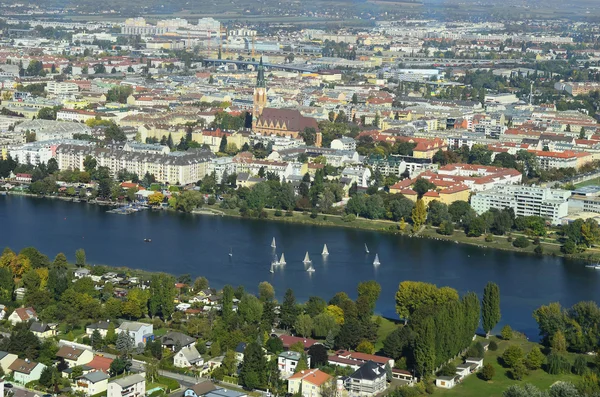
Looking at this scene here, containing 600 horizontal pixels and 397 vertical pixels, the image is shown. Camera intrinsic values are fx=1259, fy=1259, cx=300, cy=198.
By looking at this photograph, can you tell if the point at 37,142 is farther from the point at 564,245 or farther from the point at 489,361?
the point at 489,361

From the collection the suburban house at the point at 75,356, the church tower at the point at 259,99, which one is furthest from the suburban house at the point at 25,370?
the church tower at the point at 259,99

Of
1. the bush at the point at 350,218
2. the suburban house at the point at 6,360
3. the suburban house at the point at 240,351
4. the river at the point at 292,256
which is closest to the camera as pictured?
the suburban house at the point at 6,360

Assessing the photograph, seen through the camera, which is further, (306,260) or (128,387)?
(306,260)

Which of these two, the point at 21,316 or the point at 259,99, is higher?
the point at 259,99

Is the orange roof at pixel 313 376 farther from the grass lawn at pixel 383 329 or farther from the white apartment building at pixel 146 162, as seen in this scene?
the white apartment building at pixel 146 162

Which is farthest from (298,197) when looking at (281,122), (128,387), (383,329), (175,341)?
(128,387)

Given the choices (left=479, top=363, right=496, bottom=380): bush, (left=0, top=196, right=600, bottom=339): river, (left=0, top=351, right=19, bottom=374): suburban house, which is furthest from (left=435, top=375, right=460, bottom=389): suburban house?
(left=0, top=351, right=19, bottom=374): suburban house

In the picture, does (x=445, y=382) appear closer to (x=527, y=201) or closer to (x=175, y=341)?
(x=175, y=341)
